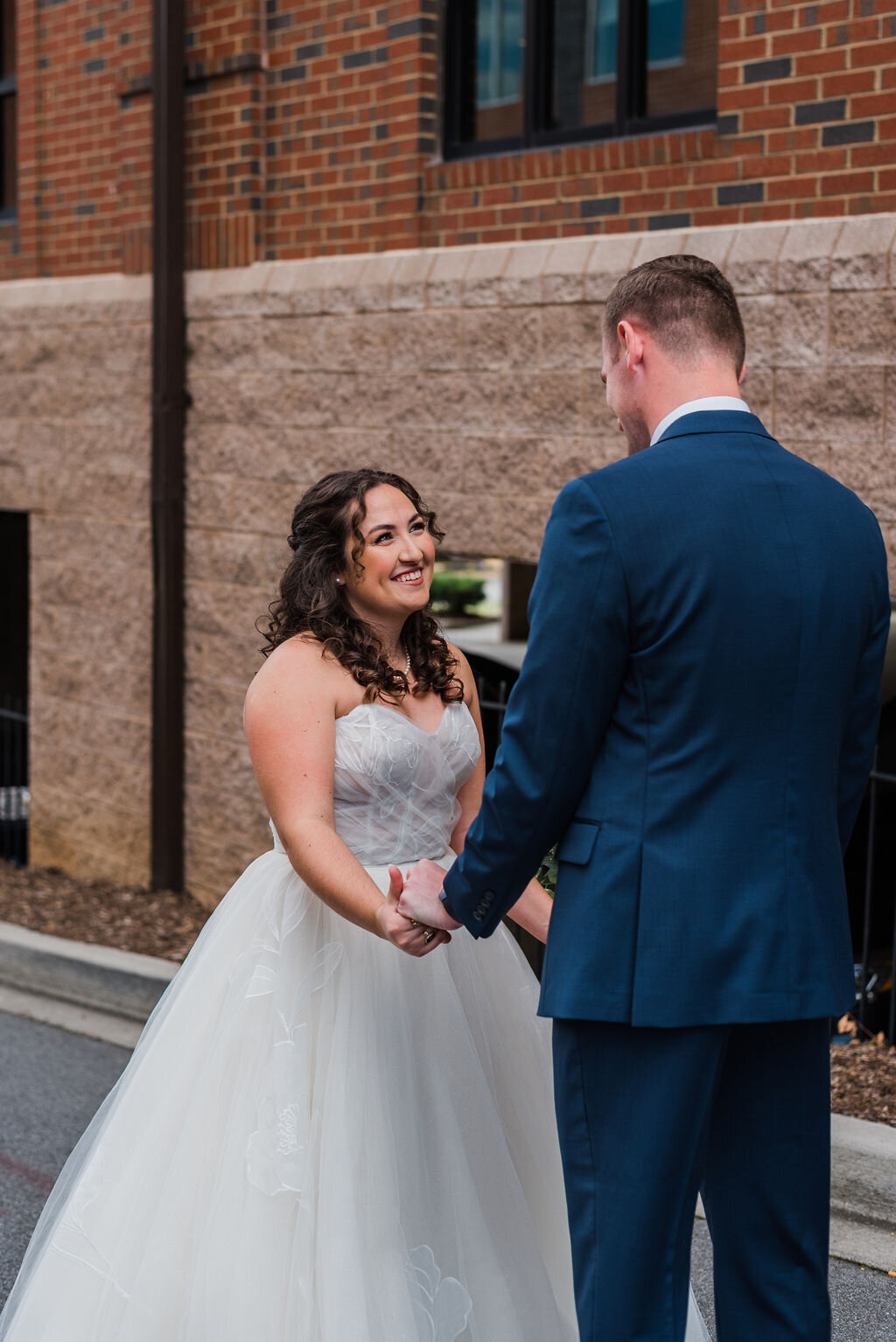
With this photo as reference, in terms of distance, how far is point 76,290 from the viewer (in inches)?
321

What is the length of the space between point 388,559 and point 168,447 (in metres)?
4.63

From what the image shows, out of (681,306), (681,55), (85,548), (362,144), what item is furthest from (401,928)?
(85,548)

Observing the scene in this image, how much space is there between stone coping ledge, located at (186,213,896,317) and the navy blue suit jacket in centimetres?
299

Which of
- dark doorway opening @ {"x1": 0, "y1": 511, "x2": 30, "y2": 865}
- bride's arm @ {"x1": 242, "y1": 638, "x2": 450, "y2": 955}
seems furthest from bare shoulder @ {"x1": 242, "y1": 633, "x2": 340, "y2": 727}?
dark doorway opening @ {"x1": 0, "y1": 511, "x2": 30, "y2": 865}

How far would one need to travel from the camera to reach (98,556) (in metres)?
8.15

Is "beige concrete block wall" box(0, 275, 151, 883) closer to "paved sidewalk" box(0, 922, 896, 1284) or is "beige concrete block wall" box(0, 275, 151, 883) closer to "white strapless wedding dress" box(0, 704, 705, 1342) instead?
"paved sidewalk" box(0, 922, 896, 1284)

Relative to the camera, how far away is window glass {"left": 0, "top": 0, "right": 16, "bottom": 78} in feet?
29.7

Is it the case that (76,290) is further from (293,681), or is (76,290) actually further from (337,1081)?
(337,1081)

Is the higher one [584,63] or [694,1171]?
[584,63]

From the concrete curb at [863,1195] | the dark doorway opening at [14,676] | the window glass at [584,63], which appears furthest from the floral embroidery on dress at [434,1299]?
the dark doorway opening at [14,676]

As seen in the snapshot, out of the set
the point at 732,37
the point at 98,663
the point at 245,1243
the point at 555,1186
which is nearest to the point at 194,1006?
the point at 245,1243

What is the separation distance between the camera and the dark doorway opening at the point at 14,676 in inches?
379

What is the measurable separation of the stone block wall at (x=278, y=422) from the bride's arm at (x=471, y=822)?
2224mm

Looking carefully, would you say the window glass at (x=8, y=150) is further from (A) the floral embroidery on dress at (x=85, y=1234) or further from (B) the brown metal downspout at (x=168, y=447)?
(A) the floral embroidery on dress at (x=85, y=1234)
